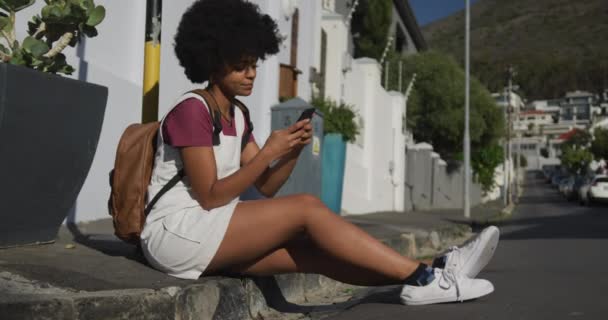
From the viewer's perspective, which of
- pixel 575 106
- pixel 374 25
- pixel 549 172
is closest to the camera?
pixel 374 25

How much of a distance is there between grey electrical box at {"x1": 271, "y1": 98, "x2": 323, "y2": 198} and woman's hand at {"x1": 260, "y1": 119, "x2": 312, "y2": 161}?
17.4 ft

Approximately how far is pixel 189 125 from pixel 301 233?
2.47 ft

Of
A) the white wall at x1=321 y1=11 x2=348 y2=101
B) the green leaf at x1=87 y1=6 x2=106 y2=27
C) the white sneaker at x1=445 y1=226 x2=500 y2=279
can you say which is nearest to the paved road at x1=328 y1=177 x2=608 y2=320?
the white sneaker at x1=445 y1=226 x2=500 y2=279

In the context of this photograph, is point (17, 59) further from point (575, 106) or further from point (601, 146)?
point (575, 106)

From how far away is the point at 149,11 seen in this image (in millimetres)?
4438

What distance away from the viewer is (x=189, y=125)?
3502mm

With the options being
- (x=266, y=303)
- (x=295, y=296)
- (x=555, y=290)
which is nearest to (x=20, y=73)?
(x=266, y=303)

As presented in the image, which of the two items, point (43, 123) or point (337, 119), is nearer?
point (43, 123)

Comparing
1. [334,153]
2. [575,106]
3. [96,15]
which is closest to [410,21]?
[334,153]

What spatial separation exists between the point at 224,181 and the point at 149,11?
1.44 meters

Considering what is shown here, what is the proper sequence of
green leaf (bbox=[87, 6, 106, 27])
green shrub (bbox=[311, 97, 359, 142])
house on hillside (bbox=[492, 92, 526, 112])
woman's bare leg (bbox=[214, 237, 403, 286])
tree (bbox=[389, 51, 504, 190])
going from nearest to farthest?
woman's bare leg (bbox=[214, 237, 403, 286]) < green leaf (bbox=[87, 6, 106, 27]) < green shrub (bbox=[311, 97, 359, 142]) < tree (bbox=[389, 51, 504, 190]) < house on hillside (bbox=[492, 92, 526, 112])

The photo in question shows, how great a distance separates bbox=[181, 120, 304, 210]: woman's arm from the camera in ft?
11.4

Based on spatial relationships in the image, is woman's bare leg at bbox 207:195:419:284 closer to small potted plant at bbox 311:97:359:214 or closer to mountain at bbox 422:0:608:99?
small potted plant at bbox 311:97:359:214

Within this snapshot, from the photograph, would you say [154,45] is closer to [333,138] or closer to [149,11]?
[149,11]
